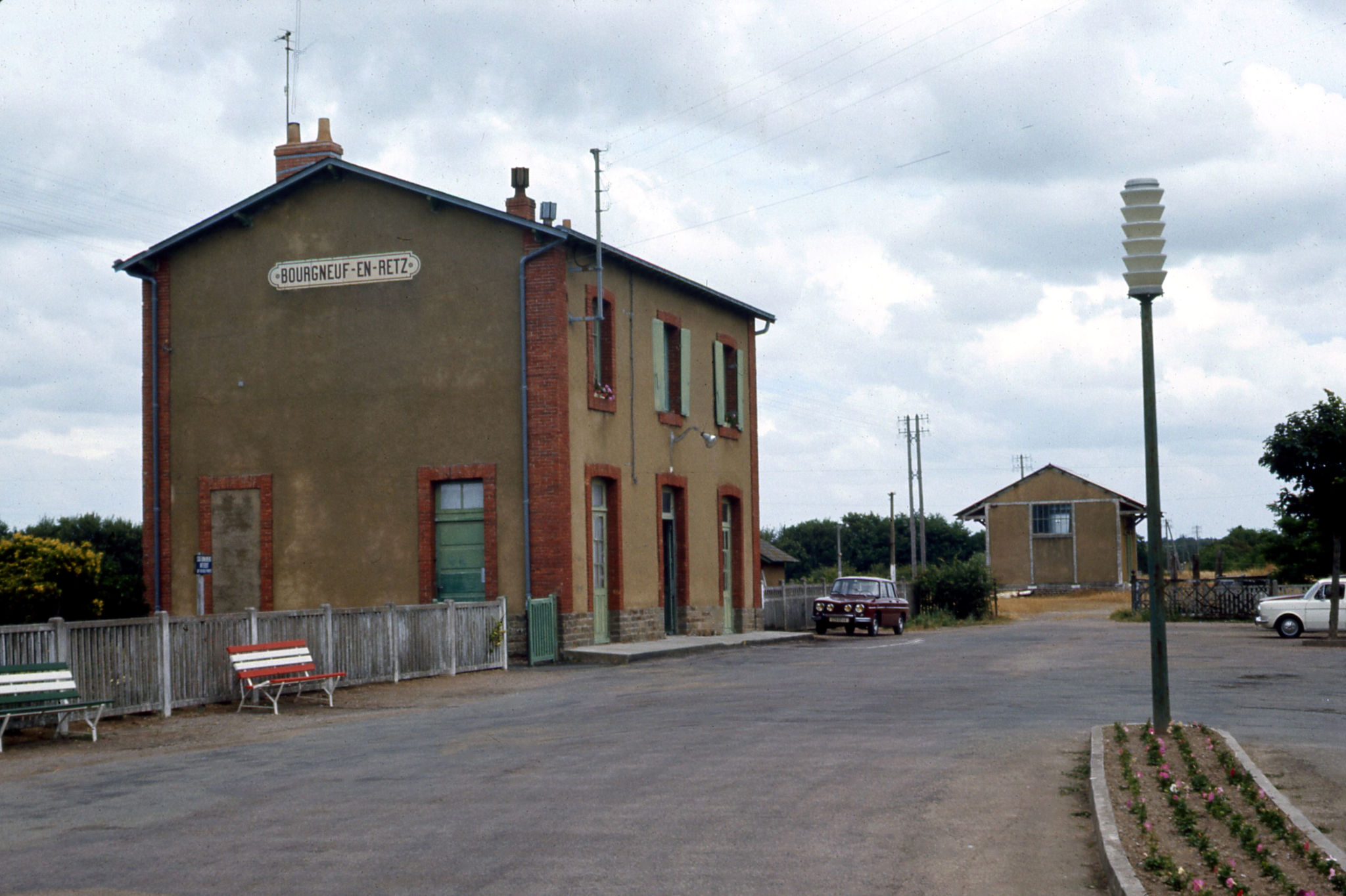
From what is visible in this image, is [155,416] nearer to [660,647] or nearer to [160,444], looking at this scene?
[160,444]

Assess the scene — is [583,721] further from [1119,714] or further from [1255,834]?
[1255,834]

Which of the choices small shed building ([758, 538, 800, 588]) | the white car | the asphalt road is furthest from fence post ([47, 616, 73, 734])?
small shed building ([758, 538, 800, 588])

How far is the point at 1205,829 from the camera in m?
7.59

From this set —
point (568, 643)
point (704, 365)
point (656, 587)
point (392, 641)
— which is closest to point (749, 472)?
point (704, 365)

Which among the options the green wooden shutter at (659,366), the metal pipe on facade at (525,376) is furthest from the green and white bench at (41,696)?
the green wooden shutter at (659,366)

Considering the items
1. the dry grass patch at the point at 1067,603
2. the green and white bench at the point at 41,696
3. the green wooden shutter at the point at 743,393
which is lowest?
the dry grass patch at the point at 1067,603

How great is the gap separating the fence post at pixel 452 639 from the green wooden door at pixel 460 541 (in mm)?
2979

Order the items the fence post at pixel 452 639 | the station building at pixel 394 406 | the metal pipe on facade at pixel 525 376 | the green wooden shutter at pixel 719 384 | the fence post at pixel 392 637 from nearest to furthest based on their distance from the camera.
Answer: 1. the fence post at pixel 392 637
2. the fence post at pixel 452 639
3. the metal pipe on facade at pixel 525 376
4. the station building at pixel 394 406
5. the green wooden shutter at pixel 719 384

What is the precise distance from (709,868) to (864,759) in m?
3.76

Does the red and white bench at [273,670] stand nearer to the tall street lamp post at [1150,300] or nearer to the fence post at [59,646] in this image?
the fence post at [59,646]

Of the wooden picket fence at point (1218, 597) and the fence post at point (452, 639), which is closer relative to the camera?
the fence post at point (452, 639)

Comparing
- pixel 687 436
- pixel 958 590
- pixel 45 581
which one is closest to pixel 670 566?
pixel 687 436

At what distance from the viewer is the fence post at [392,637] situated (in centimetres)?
1989

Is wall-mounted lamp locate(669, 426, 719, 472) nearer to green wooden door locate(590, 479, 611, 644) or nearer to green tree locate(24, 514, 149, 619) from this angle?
green wooden door locate(590, 479, 611, 644)
